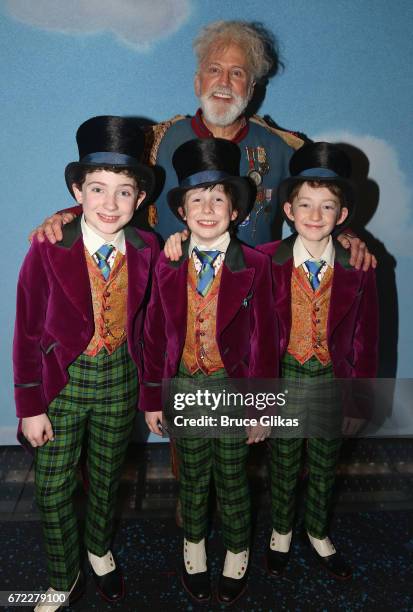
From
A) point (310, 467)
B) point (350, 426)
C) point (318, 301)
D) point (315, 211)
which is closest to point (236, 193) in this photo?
point (315, 211)

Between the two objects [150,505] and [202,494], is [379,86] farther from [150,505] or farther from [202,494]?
[150,505]

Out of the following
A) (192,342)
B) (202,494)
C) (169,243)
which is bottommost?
(202,494)

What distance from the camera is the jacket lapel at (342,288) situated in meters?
2.31

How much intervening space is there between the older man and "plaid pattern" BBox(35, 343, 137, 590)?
783mm

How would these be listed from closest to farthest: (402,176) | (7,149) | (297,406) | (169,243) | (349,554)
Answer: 1. (169,243)
2. (297,406)
3. (349,554)
4. (7,149)
5. (402,176)

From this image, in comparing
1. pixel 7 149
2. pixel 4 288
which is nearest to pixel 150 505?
pixel 4 288

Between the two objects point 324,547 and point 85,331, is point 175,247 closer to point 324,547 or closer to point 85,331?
point 85,331

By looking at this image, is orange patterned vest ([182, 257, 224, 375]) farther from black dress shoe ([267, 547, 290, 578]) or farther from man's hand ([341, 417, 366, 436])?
black dress shoe ([267, 547, 290, 578])

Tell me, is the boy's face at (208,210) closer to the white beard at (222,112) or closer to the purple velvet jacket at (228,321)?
the purple velvet jacket at (228,321)

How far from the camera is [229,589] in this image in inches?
98.7

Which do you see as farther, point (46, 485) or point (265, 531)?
point (265, 531)

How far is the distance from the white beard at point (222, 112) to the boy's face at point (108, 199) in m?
0.66

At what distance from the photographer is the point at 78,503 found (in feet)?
10.2

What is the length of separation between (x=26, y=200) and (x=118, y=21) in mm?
1094
